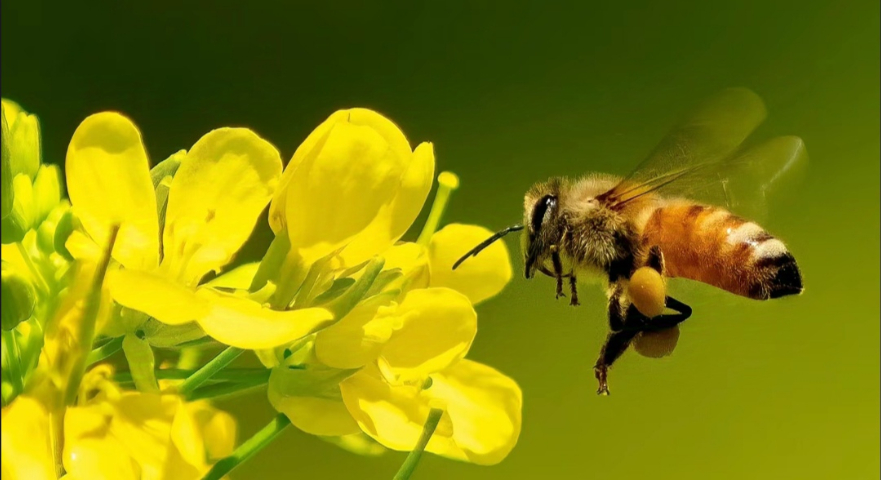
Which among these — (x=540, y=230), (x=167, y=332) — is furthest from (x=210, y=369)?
(x=540, y=230)

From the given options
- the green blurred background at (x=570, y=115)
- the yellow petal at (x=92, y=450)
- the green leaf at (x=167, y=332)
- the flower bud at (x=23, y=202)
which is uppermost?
the flower bud at (x=23, y=202)

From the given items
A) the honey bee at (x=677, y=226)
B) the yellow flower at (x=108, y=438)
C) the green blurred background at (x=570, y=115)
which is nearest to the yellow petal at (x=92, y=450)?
the yellow flower at (x=108, y=438)

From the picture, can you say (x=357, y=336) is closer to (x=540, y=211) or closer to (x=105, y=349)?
(x=105, y=349)

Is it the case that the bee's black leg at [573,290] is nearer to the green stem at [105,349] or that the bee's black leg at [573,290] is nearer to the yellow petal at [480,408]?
the yellow petal at [480,408]

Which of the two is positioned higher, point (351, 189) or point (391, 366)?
point (351, 189)

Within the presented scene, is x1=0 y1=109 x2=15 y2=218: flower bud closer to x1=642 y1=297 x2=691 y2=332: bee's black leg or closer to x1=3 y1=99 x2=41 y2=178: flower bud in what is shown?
x1=3 y1=99 x2=41 y2=178: flower bud

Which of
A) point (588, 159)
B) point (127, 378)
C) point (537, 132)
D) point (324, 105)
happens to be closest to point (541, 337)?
point (588, 159)
